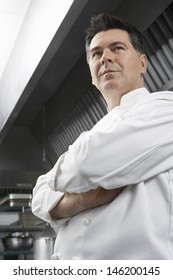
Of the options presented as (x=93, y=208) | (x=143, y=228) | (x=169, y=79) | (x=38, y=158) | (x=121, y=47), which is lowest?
(x=143, y=228)

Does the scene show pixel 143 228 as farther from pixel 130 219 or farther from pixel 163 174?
pixel 163 174

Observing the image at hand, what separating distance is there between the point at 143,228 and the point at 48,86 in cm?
177

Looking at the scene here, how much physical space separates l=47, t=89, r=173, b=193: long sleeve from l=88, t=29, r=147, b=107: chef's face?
24 centimetres

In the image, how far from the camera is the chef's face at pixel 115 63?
1.26 meters

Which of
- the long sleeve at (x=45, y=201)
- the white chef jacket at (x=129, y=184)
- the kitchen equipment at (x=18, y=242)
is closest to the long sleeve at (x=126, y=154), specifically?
the white chef jacket at (x=129, y=184)

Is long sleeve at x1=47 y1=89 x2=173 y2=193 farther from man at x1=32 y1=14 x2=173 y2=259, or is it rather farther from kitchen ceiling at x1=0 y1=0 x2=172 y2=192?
kitchen ceiling at x1=0 y1=0 x2=172 y2=192

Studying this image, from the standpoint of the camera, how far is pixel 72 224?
1106 mm

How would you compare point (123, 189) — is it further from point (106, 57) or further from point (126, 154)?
point (106, 57)

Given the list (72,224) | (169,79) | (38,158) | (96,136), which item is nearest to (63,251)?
(72,224)

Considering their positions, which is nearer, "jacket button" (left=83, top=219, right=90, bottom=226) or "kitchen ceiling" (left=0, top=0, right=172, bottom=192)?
"jacket button" (left=83, top=219, right=90, bottom=226)

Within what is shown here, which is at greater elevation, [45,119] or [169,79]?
[45,119]

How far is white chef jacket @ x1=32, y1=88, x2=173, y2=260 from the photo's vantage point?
0.98 m

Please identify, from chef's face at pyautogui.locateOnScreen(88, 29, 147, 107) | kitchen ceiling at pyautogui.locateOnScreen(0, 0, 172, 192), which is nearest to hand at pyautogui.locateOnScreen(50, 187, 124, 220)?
chef's face at pyautogui.locateOnScreen(88, 29, 147, 107)

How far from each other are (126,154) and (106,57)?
0.42m
